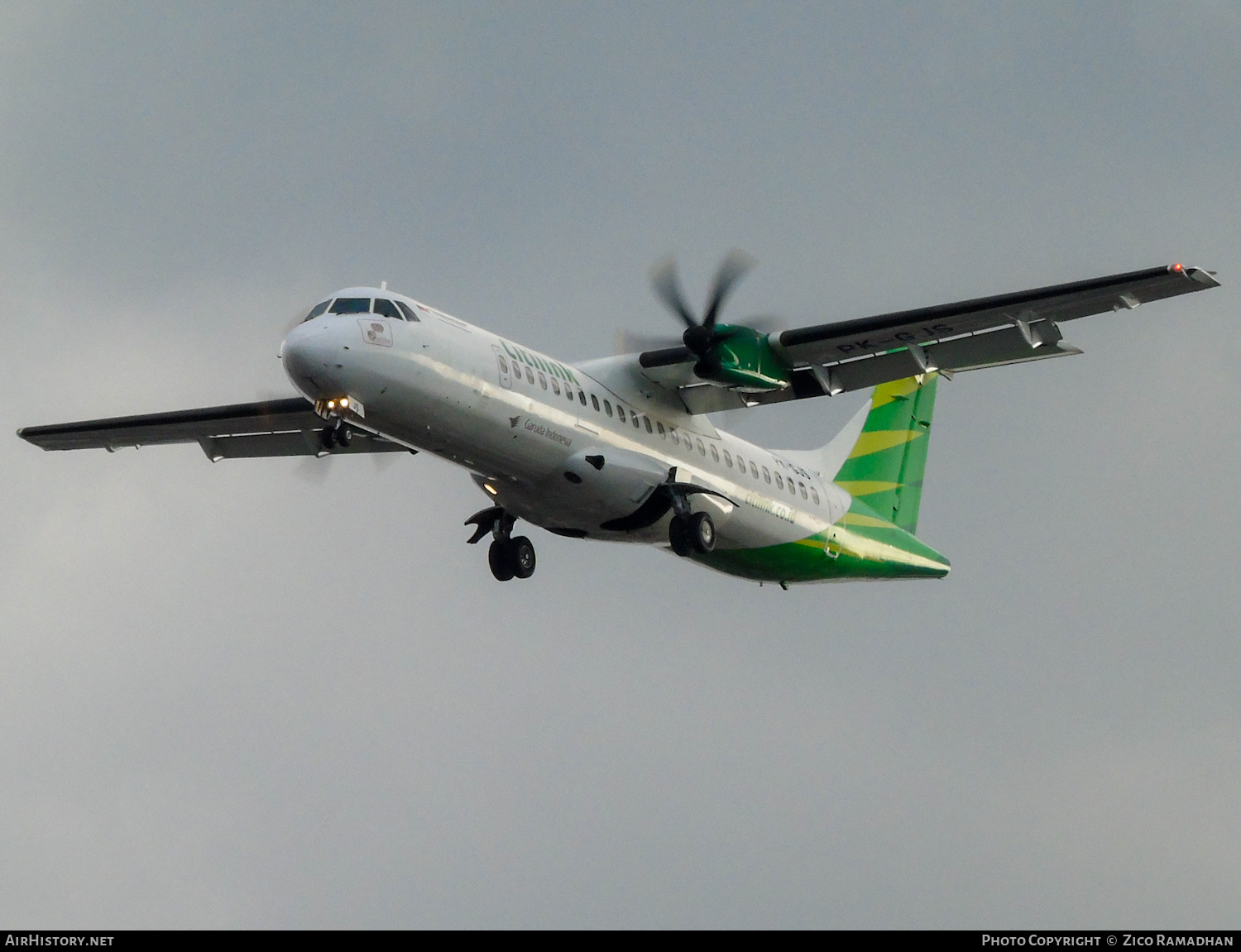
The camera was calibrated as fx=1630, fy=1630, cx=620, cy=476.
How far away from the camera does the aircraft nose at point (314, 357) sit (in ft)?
62.2

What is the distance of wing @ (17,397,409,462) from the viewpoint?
24344 mm

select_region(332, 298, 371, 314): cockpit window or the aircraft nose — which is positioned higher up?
select_region(332, 298, 371, 314): cockpit window

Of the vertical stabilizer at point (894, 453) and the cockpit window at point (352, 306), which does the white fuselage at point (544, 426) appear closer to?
the cockpit window at point (352, 306)

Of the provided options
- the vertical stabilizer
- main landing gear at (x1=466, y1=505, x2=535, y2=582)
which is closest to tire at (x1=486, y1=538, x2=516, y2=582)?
main landing gear at (x1=466, y1=505, x2=535, y2=582)

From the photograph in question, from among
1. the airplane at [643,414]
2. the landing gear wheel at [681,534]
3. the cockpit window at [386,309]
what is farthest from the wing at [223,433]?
the landing gear wheel at [681,534]

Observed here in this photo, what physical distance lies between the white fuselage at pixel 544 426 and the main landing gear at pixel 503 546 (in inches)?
31.0

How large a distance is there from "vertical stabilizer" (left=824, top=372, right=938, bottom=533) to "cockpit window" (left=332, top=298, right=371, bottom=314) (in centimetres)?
1048

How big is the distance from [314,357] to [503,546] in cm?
547

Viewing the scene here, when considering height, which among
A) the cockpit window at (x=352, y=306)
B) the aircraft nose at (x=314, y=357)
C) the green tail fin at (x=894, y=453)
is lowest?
the aircraft nose at (x=314, y=357)

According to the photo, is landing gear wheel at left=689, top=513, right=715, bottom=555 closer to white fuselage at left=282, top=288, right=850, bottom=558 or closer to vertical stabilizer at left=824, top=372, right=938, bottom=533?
white fuselage at left=282, top=288, right=850, bottom=558

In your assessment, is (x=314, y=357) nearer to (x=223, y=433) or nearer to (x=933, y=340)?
(x=223, y=433)

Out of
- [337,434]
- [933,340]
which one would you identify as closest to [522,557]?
[337,434]

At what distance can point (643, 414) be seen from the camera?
22.9 m
